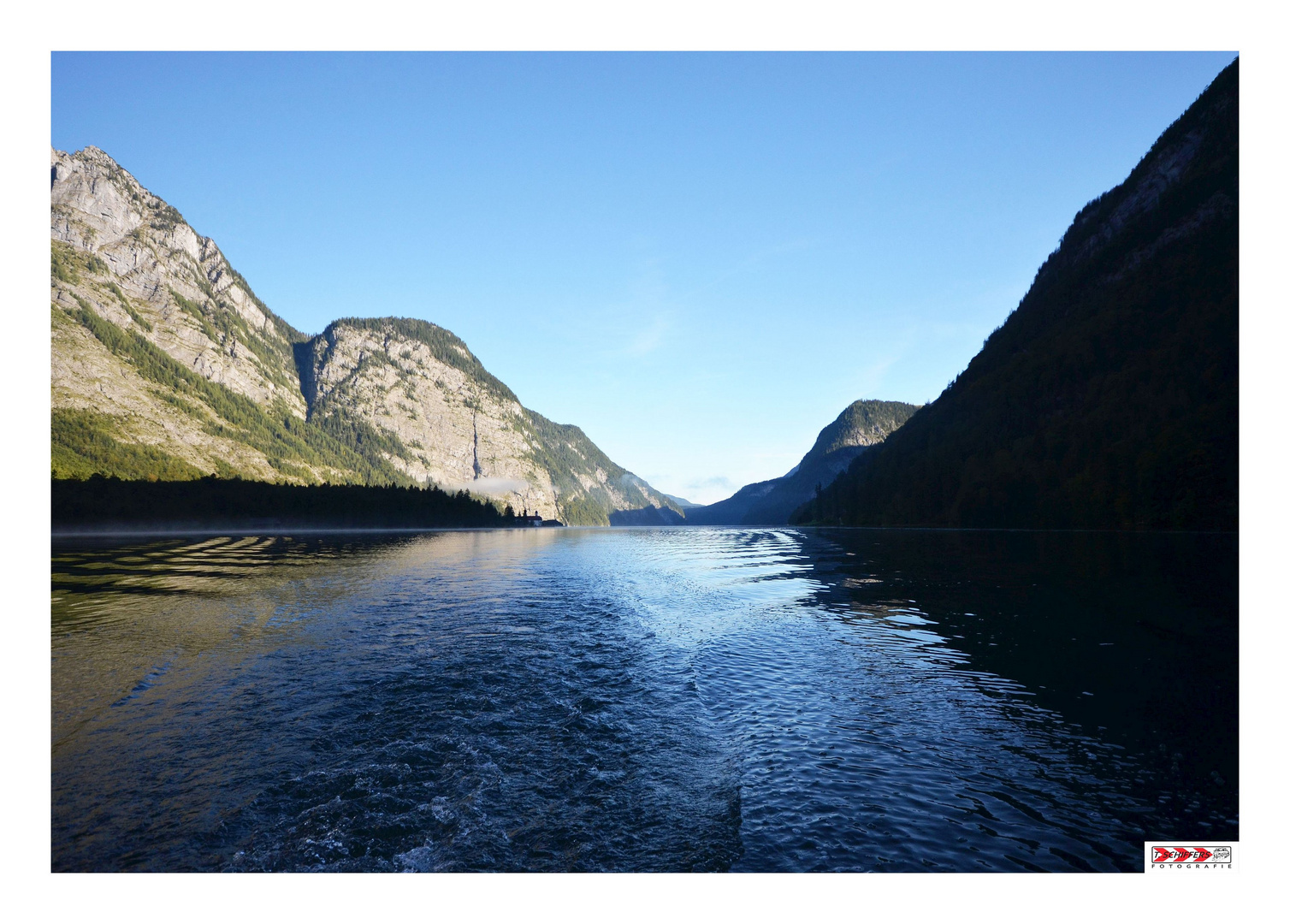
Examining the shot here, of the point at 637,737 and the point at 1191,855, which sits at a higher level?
the point at 1191,855

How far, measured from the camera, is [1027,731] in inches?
509

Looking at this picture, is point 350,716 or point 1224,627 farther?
point 1224,627

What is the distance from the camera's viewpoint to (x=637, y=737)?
1286 cm

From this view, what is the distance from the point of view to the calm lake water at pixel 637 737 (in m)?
8.49

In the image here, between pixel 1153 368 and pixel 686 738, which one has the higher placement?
pixel 1153 368

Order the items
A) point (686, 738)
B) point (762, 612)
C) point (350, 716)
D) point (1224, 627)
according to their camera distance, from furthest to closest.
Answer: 1. point (762, 612)
2. point (1224, 627)
3. point (350, 716)
4. point (686, 738)

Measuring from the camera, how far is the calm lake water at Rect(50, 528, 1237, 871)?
8.49m

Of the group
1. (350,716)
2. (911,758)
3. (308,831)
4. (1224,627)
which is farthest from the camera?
(1224,627)

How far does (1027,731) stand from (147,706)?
66.8 ft

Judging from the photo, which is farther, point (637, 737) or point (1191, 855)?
point (637, 737)
